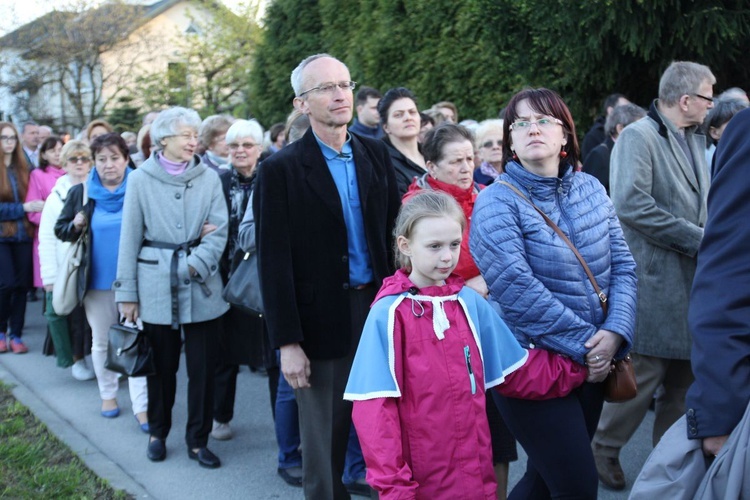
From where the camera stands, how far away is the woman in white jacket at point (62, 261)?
25.4ft

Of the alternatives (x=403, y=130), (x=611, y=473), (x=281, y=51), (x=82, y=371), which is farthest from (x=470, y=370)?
(x=281, y=51)

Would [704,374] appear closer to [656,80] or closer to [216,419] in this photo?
[216,419]

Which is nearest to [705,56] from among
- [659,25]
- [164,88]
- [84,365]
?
[659,25]

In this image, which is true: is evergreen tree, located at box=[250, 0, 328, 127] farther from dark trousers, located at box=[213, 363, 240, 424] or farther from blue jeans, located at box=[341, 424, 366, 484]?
blue jeans, located at box=[341, 424, 366, 484]

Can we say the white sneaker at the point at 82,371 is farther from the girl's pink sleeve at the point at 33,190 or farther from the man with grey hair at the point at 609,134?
the man with grey hair at the point at 609,134

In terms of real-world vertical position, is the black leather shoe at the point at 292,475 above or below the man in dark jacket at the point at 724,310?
below

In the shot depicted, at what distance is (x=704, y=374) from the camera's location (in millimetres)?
2363

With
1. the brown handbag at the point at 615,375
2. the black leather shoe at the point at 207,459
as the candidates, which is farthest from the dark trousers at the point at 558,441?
the black leather shoe at the point at 207,459

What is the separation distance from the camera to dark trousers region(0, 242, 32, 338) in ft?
30.5

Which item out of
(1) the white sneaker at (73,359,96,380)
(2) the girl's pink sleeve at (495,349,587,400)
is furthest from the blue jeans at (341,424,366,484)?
(1) the white sneaker at (73,359,96,380)

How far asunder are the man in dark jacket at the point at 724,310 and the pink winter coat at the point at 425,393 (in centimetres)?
99

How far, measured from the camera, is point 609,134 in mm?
7105

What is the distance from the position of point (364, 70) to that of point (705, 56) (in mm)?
7406

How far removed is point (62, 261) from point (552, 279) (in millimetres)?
5293
